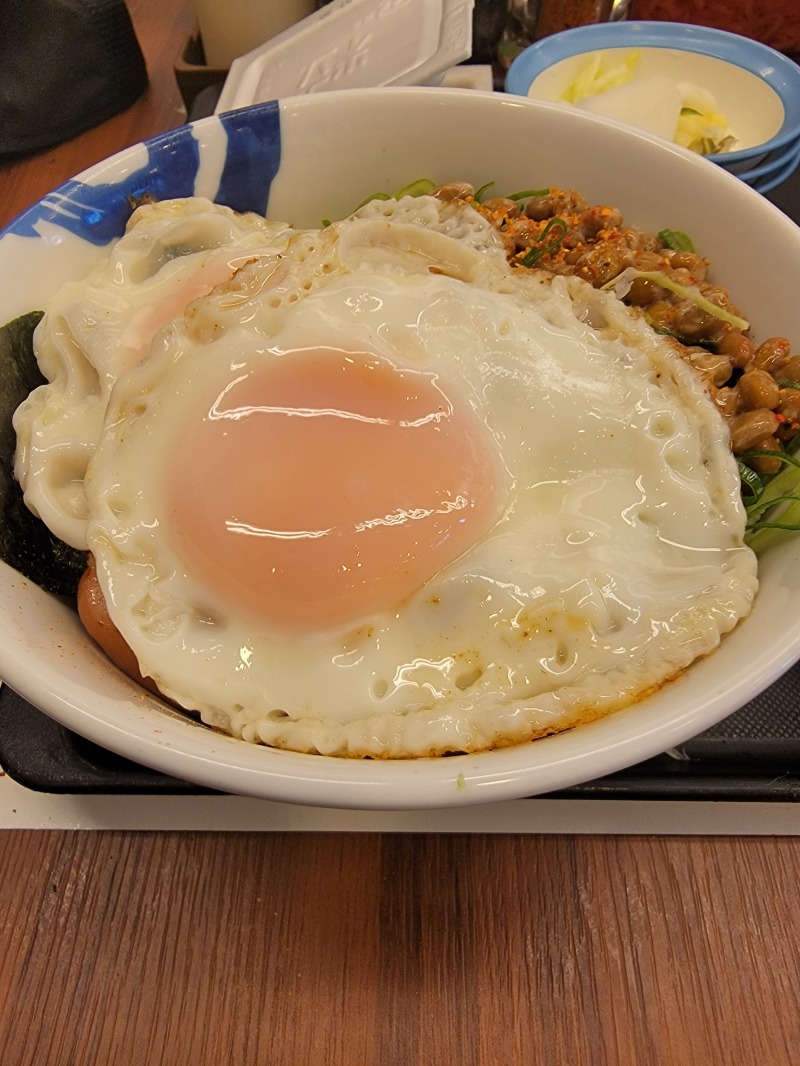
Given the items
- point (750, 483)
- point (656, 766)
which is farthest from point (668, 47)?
point (656, 766)

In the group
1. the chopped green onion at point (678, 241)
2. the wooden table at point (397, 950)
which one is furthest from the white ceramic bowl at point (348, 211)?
the wooden table at point (397, 950)

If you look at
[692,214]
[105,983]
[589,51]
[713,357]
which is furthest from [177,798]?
[589,51]

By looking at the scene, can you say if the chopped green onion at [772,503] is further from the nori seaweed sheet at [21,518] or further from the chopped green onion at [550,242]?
the nori seaweed sheet at [21,518]

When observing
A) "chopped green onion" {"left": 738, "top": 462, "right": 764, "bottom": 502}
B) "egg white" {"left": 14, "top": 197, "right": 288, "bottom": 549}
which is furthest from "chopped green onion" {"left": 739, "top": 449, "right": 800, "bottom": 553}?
"egg white" {"left": 14, "top": 197, "right": 288, "bottom": 549}

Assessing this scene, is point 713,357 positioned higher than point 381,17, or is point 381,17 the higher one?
point 381,17

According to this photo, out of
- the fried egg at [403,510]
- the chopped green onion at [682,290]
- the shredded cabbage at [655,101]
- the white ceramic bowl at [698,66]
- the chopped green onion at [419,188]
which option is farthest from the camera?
the white ceramic bowl at [698,66]

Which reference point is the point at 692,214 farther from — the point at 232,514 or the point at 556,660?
the point at 232,514
